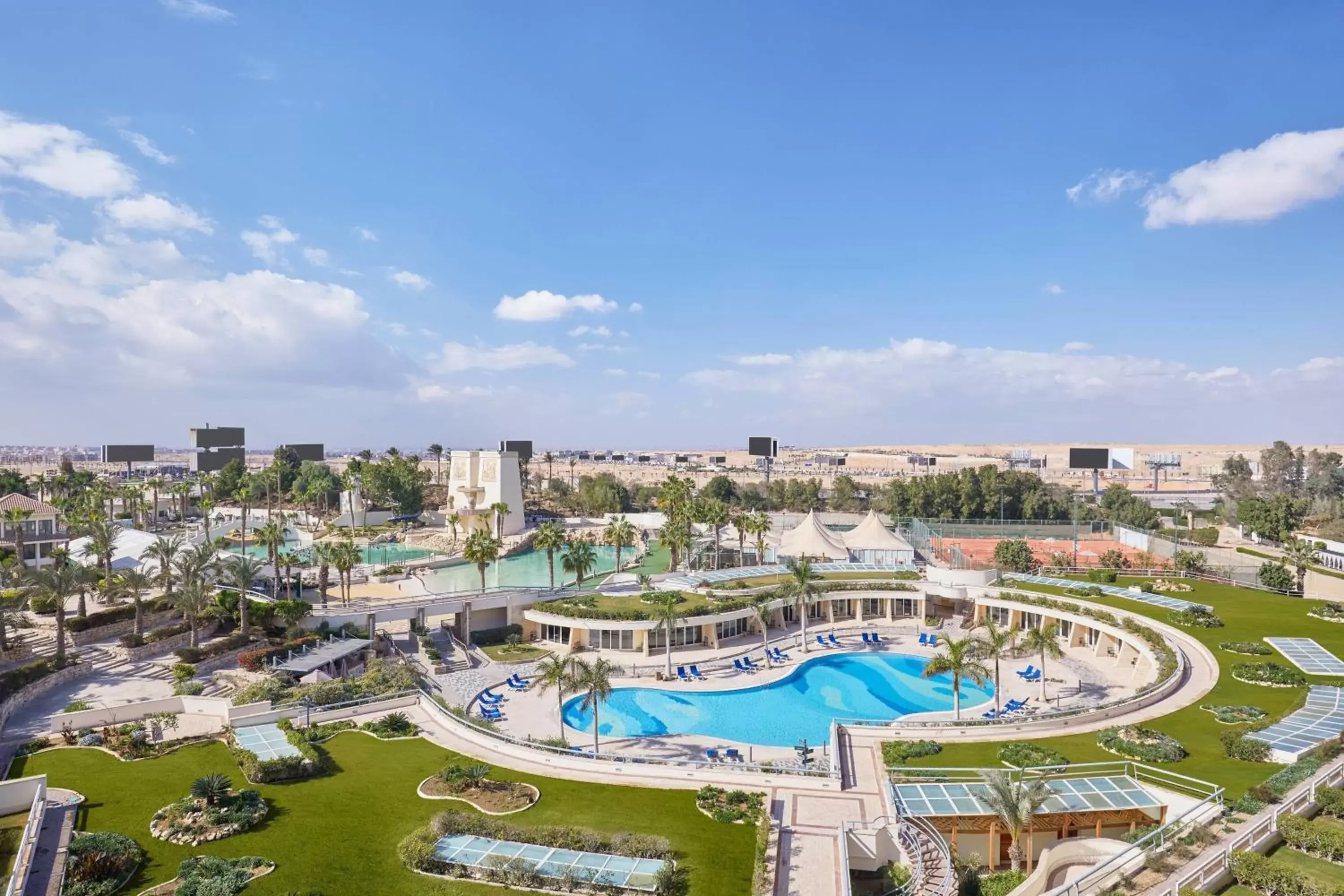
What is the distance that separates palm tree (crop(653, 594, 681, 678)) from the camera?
41344 millimetres

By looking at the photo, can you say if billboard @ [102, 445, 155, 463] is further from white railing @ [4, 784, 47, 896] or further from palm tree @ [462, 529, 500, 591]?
white railing @ [4, 784, 47, 896]

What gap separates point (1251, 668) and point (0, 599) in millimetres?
62244

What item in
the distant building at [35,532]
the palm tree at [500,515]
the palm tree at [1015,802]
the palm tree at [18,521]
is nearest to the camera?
the palm tree at [1015,802]

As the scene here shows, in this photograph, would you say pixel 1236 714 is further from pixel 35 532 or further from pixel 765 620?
pixel 35 532

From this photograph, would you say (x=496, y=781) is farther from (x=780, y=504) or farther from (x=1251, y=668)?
(x=780, y=504)

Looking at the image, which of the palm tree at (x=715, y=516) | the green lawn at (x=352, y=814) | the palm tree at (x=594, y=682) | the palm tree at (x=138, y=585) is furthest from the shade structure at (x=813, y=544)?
the palm tree at (x=138, y=585)

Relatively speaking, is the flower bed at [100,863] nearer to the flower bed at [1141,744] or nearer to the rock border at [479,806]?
the rock border at [479,806]

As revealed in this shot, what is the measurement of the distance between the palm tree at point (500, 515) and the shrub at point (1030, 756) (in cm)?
5318

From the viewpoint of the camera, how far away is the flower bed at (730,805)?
76.5 ft

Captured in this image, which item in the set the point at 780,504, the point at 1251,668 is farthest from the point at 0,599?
the point at 780,504

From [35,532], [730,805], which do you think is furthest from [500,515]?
[730,805]

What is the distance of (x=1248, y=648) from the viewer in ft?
125

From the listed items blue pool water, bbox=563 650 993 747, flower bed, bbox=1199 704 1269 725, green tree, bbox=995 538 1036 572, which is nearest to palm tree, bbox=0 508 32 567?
blue pool water, bbox=563 650 993 747

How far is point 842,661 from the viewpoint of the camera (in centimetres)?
4634
